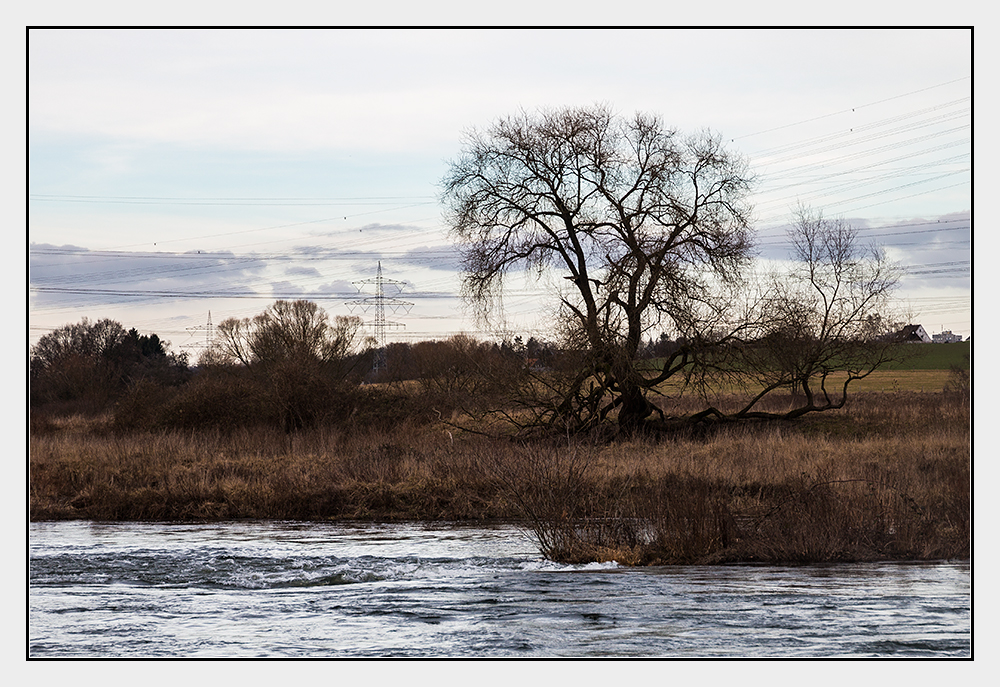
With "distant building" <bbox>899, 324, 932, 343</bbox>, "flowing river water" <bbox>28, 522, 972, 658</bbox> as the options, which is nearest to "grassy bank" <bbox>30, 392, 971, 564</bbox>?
"flowing river water" <bbox>28, 522, 972, 658</bbox>

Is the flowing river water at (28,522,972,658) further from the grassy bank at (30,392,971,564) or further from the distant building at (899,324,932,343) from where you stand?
the distant building at (899,324,932,343)

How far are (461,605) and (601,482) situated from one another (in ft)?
30.0

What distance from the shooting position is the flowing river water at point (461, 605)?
1224 centimetres

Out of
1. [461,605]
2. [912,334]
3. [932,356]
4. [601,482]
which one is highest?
[912,334]

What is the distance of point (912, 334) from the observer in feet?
118

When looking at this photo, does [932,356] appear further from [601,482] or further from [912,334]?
[601,482]

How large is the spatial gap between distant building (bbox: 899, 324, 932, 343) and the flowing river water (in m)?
19.5

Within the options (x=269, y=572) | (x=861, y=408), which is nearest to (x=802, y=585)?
(x=269, y=572)

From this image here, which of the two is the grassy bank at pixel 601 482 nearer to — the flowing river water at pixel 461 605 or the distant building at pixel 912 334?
the flowing river water at pixel 461 605

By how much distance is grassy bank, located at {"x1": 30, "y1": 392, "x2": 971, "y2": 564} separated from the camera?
17.6m

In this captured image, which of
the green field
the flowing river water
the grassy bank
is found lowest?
the flowing river water

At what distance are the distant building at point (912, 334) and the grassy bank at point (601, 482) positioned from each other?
2.18 m

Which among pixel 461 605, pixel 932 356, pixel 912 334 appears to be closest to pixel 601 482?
pixel 461 605

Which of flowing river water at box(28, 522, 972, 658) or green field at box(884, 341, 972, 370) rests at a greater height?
green field at box(884, 341, 972, 370)
